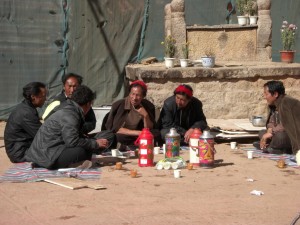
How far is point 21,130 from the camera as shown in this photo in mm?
7504

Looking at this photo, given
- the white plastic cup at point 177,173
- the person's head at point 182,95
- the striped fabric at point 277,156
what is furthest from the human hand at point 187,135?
the white plastic cup at point 177,173

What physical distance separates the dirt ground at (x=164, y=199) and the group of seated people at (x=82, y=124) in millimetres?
381

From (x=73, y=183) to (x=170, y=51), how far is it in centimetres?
487

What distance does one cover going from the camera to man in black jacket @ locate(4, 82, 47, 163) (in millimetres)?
7422

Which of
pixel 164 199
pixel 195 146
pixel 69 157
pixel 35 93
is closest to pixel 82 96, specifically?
pixel 69 157

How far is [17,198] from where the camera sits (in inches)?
233

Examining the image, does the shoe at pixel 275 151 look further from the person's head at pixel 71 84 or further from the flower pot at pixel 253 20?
the flower pot at pixel 253 20

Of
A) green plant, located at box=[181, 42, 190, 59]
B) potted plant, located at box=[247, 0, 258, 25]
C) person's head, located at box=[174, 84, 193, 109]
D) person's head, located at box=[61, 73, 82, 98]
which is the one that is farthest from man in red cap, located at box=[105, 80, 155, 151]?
potted plant, located at box=[247, 0, 258, 25]

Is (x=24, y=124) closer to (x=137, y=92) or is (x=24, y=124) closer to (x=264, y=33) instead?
(x=137, y=92)

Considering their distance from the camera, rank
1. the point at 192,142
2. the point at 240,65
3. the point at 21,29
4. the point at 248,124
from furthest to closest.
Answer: the point at 21,29
the point at 240,65
the point at 248,124
the point at 192,142

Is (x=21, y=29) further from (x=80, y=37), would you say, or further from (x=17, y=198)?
(x=17, y=198)

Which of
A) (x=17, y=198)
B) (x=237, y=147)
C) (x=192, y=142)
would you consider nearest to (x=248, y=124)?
(x=237, y=147)

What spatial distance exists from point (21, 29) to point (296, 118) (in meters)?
5.45

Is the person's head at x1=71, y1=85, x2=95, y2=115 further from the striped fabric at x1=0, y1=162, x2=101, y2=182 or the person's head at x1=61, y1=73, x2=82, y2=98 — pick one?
the person's head at x1=61, y1=73, x2=82, y2=98
